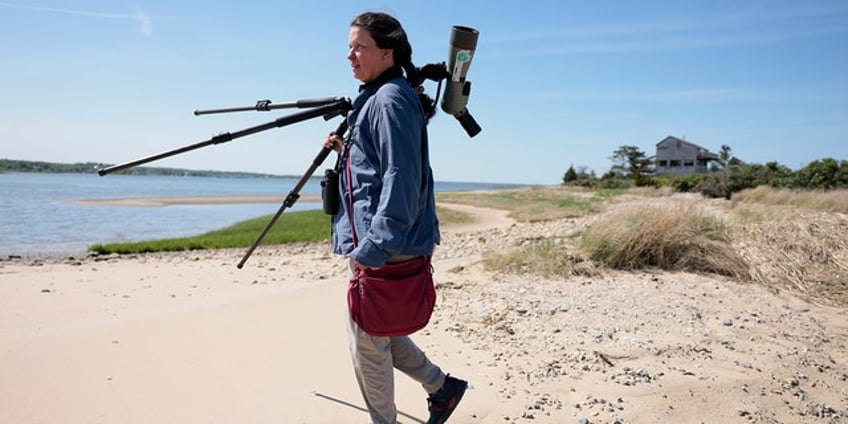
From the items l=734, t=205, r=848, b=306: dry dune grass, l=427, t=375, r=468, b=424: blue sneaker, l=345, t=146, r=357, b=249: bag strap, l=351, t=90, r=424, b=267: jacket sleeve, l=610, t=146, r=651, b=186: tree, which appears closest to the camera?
l=351, t=90, r=424, b=267: jacket sleeve

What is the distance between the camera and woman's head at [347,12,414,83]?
2230 mm

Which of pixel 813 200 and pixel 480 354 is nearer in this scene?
pixel 480 354

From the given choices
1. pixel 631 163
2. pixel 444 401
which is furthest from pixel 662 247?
pixel 631 163

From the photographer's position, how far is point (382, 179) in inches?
84.0

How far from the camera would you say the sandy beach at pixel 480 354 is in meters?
2.99

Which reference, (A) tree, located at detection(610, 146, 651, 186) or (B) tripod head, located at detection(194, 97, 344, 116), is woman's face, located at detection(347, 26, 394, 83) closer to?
(B) tripod head, located at detection(194, 97, 344, 116)

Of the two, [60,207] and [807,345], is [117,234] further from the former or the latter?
[807,345]

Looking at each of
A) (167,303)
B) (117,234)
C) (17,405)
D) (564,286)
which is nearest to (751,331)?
(564,286)

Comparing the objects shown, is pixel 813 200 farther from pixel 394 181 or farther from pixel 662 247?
pixel 394 181

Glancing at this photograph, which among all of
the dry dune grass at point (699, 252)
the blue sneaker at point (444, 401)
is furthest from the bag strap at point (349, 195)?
the dry dune grass at point (699, 252)

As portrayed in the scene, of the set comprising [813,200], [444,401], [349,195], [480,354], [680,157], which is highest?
[680,157]

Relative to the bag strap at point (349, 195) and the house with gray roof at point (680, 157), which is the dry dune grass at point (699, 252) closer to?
the bag strap at point (349, 195)

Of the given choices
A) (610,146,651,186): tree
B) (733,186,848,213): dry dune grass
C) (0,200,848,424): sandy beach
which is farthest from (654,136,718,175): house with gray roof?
(0,200,848,424): sandy beach

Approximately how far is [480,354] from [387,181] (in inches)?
91.9
